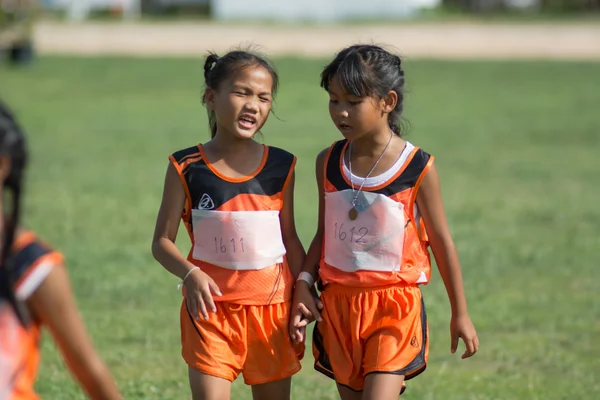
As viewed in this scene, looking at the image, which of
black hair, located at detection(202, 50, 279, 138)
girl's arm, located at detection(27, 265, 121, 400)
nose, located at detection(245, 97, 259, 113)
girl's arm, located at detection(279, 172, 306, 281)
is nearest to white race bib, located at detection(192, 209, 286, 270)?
girl's arm, located at detection(279, 172, 306, 281)

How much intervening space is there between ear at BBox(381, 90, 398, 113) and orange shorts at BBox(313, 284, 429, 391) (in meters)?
0.69

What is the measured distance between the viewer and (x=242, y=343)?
3.94 meters

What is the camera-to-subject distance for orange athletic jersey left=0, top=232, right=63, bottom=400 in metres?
2.48

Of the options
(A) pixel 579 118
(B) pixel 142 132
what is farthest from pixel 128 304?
(A) pixel 579 118

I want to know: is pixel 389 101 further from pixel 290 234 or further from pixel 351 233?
pixel 290 234

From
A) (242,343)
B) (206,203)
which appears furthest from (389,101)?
(242,343)

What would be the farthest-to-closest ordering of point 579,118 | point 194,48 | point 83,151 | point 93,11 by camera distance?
point 93,11 → point 194,48 → point 579,118 → point 83,151

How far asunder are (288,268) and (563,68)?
28511mm

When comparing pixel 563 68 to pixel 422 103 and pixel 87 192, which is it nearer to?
pixel 422 103

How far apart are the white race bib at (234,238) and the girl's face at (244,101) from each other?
0.32 meters

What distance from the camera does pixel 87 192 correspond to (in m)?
12.7

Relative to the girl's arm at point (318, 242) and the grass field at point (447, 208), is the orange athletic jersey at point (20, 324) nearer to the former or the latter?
the girl's arm at point (318, 242)

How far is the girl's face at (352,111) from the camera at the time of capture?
3.97 metres

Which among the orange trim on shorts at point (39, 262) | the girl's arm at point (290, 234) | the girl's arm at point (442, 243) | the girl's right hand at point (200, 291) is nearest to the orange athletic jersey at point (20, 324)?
the orange trim on shorts at point (39, 262)
